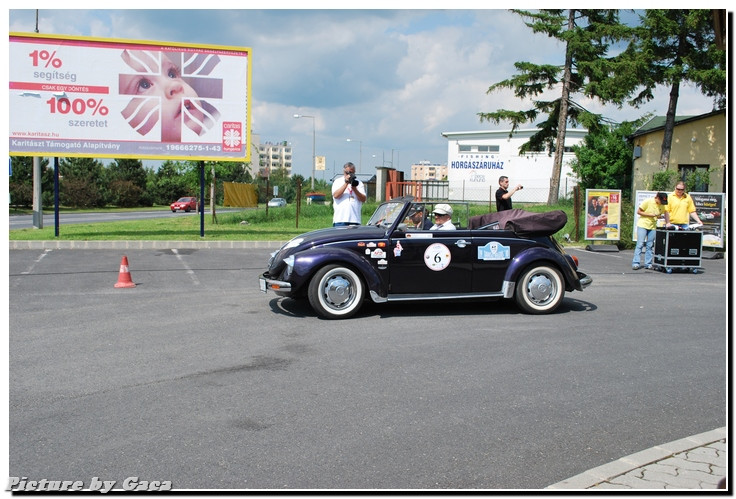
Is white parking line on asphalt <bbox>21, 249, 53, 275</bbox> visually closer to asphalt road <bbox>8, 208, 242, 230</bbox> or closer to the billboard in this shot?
the billboard

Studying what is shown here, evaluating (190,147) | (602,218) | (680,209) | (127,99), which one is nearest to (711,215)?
(602,218)

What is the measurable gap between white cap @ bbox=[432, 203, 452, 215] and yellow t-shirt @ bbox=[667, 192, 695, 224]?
711 cm

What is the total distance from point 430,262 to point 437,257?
108mm

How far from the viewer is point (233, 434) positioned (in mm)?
4398

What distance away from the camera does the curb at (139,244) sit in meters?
16.2

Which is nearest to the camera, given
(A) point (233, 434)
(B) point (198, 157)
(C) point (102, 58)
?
(A) point (233, 434)

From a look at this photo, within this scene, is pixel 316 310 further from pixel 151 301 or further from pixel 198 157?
pixel 198 157

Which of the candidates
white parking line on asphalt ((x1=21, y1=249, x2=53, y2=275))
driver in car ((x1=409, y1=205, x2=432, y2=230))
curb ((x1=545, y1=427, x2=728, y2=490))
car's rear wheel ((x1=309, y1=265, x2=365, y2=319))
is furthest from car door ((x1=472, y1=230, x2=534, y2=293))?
white parking line on asphalt ((x1=21, y1=249, x2=53, y2=275))

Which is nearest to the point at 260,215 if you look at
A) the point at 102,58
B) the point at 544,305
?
the point at 102,58

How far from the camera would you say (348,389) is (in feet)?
17.8

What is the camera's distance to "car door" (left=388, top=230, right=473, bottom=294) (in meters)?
8.37

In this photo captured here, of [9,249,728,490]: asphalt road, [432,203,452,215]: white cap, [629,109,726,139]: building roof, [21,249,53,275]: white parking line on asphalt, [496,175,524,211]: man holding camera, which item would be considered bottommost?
[9,249,728,490]: asphalt road

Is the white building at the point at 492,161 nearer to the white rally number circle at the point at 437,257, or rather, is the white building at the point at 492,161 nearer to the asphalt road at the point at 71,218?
the asphalt road at the point at 71,218

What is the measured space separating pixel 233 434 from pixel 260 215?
23977 millimetres
